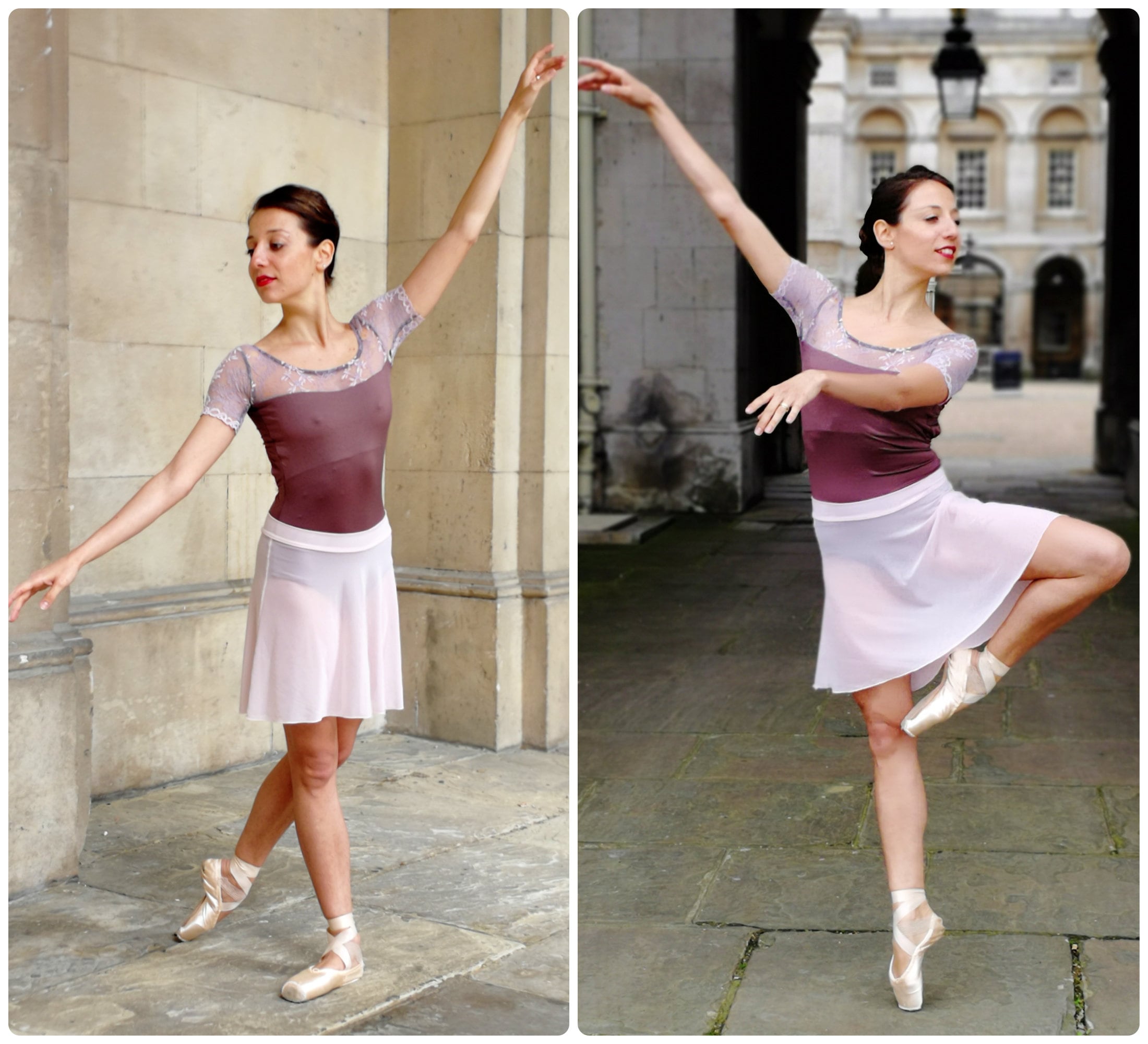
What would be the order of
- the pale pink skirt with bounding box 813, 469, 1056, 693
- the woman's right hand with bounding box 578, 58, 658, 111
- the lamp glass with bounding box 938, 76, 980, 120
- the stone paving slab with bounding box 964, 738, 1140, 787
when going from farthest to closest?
the lamp glass with bounding box 938, 76, 980, 120 → the stone paving slab with bounding box 964, 738, 1140, 787 → the pale pink skirt with bounding box 813, 469, 1056, 693 → the woman's right hand with bounding box 578, 58, 658, 111

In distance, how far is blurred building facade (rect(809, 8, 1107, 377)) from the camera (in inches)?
2074

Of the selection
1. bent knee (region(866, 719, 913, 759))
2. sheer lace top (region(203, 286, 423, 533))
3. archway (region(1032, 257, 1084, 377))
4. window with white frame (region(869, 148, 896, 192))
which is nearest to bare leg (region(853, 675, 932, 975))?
bent knee (region(866, 719, 913, 759))

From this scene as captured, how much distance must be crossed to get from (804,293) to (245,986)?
2.19 meters

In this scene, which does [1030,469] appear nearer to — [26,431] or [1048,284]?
[26,431]

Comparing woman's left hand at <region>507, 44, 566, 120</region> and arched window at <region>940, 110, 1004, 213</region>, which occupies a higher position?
arched window at <region>940, 110, 1004, 213</region>

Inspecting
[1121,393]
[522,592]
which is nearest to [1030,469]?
[1121,393]

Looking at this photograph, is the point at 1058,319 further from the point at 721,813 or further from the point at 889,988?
the point at 889,988

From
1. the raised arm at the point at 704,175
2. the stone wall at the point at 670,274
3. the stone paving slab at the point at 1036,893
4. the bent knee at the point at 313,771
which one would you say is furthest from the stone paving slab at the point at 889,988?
the stone wall at the point at 670,274

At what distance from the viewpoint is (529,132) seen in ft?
21.4

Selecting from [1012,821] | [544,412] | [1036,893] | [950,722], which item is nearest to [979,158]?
[544,412]

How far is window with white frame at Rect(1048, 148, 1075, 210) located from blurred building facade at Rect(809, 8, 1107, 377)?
1.6 inches

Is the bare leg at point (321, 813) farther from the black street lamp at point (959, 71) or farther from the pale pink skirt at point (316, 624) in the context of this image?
the black street lamp at point (959, 71)

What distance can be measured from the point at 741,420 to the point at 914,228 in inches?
347

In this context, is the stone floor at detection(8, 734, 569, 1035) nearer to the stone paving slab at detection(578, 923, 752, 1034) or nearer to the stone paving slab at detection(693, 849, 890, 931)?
the stone paving slab at detection(578, 923, 752, 1034)
